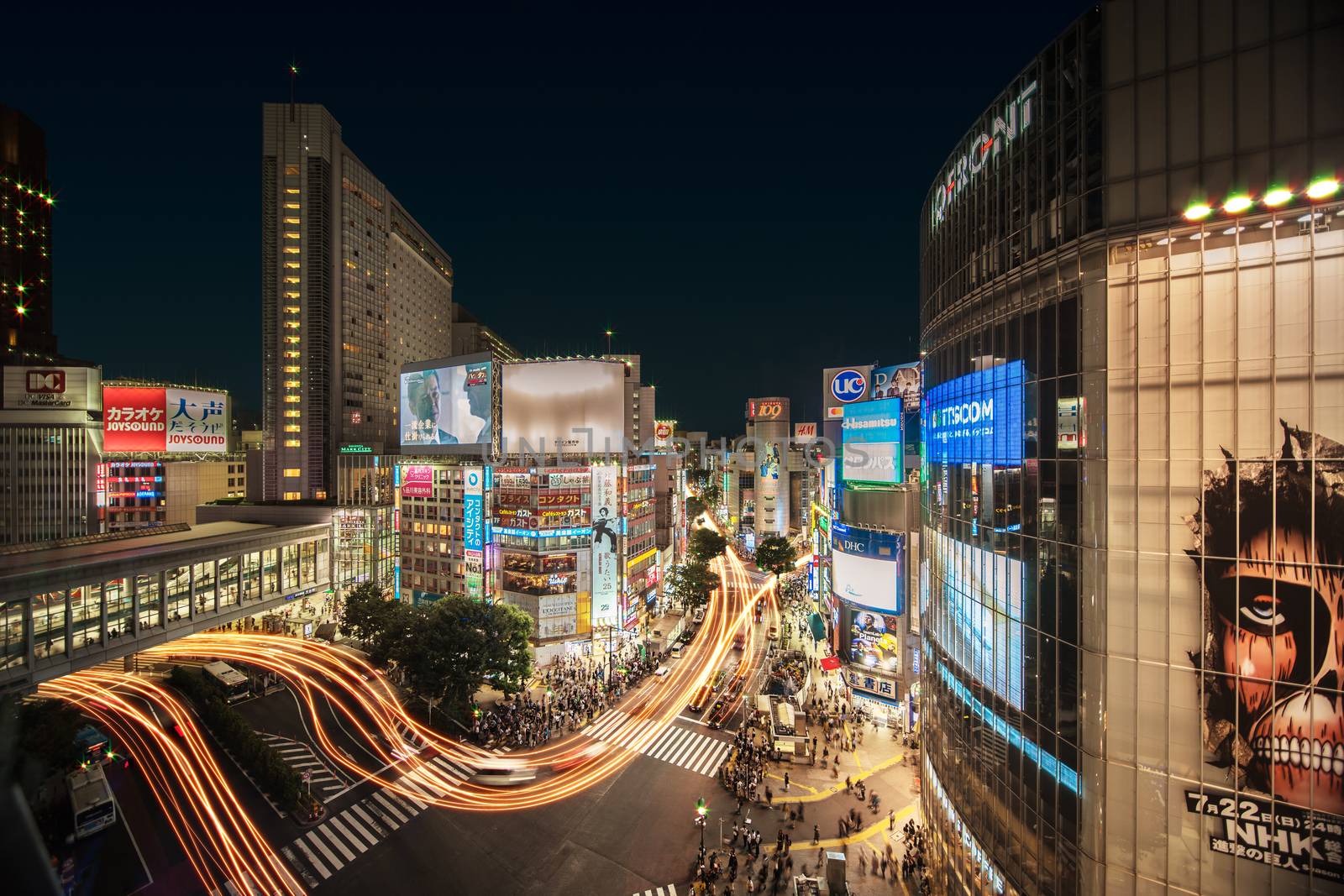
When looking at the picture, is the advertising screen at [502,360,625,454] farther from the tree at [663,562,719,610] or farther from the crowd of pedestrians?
the crowd of pedestrians

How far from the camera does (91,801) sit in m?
21.7

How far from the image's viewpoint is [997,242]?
54.5ft

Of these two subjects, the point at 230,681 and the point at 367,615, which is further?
the point at 367,615

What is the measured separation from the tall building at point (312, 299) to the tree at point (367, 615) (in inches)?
1495

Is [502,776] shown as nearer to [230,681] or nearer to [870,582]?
[230,681]

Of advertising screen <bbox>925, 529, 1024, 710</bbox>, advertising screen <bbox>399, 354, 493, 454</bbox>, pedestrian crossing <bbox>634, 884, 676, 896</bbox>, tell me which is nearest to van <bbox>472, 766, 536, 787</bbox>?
A: pedestrian crossing <bbox>634, 884, 676, 896</bbox>

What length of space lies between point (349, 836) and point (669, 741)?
15.5 m

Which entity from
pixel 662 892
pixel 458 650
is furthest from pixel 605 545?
pixel 662 892

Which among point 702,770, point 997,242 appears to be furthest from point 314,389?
point 997,242

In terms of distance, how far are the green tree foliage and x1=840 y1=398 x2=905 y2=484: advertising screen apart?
2654 centimetres

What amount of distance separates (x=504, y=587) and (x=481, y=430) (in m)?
15.3

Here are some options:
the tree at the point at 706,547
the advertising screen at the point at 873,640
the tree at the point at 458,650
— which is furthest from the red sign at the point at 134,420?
the advertising screen at the point at 873,640

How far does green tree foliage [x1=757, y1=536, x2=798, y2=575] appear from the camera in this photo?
60.3m

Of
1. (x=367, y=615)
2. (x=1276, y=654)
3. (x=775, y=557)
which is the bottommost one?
(x=367, y=615)
